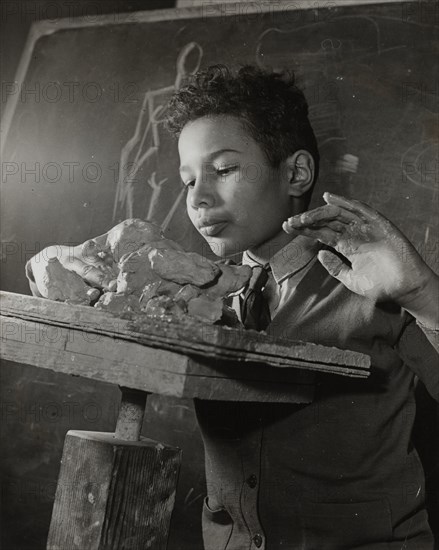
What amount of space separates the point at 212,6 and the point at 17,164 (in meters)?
0.67

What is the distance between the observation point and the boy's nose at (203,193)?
3.82 ft

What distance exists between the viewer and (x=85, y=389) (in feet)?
5.41

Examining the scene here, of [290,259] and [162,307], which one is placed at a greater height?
[290,259]

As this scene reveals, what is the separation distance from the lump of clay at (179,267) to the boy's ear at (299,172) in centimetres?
48

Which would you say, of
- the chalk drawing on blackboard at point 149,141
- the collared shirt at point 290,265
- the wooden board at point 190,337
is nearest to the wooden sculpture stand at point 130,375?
the wooden board at point 190,337

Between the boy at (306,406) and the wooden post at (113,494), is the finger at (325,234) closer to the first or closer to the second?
the boy at (306,406)

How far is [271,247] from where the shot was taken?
1277 millimetres

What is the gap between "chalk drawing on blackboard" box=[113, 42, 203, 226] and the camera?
1.66 meters

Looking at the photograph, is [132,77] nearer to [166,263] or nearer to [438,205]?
[438,205]

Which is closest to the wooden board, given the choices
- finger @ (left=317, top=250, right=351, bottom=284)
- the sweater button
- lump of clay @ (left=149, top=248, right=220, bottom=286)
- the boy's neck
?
lump of clay @ (left=149, top=248, right=220, bottom=286)

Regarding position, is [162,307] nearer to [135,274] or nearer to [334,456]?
[135,274]

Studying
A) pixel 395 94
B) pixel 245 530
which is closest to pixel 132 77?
pixel 395 94

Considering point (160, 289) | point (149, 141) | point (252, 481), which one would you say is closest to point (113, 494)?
point (160, 289)

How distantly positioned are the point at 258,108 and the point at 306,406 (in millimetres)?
573
